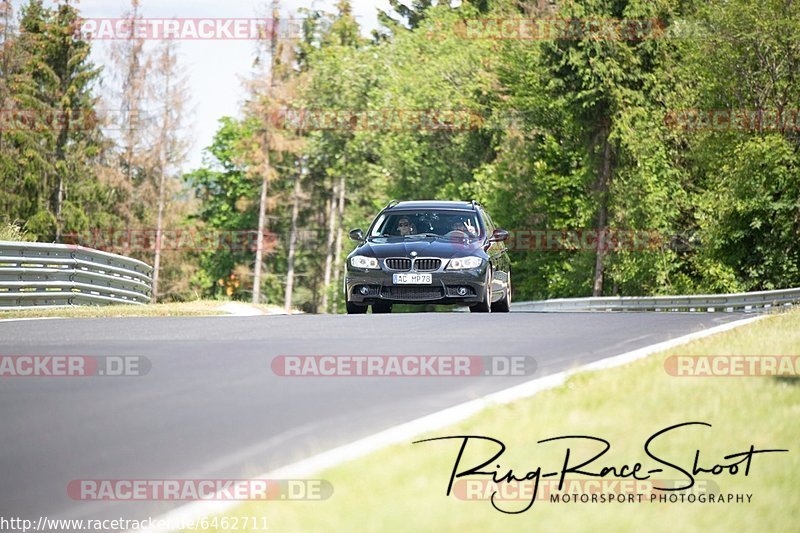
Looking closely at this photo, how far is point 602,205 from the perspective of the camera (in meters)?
51.6

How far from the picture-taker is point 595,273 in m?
50.2

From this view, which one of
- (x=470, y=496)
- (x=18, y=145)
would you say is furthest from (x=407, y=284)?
(x=18, y=145)

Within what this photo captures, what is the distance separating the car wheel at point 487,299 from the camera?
1845 centimetres

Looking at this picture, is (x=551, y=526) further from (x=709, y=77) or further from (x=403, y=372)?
(x=709, y=77)

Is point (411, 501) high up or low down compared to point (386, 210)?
down

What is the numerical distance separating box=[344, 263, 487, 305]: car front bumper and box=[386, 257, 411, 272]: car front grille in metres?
0.09

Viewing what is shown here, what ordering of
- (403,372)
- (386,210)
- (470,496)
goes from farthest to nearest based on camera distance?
1. (386,210)
2. (403,372)
3. (470,496)

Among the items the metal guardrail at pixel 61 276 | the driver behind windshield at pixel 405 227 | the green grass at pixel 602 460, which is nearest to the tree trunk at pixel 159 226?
the metal guardrail at pixel 61 276

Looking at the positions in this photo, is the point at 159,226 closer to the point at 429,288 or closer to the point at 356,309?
the point at 356,309

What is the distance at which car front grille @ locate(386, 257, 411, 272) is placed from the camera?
59.2ft

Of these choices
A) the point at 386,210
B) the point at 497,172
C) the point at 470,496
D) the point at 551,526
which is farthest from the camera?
the point at 497,172

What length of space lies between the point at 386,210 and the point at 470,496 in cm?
1432

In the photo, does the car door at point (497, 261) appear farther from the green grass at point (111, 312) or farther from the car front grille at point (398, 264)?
the green grass at point (111, 312)

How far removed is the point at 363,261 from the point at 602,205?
34.6 meters
